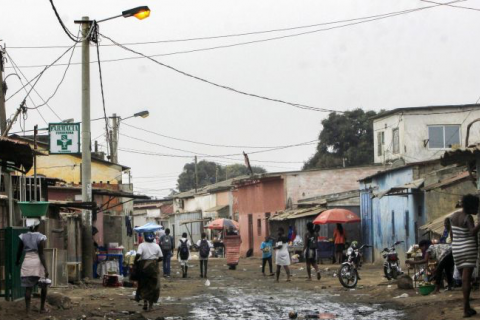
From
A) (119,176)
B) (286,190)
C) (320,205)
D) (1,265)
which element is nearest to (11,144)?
(1,265)

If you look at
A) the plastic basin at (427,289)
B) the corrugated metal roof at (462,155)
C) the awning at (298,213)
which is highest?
the corrugated metal roof at (462,155)

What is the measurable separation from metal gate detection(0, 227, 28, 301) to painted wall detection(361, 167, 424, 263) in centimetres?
1822

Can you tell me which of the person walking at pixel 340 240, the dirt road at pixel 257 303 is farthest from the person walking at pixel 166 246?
the person walking at pixel 340 240

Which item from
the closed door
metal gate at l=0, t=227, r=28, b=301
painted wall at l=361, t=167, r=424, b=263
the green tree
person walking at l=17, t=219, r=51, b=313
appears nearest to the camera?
person walking at l=17, t=219, r=51, b=313

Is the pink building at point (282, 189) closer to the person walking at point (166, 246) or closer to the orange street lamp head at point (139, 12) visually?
the person walking at point (166, 246)

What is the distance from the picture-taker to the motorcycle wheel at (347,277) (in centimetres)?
2303

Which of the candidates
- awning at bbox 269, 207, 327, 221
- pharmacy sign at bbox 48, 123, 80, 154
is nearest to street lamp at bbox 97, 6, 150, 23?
pharmacy sign at bbox 48, 123, 80, 154

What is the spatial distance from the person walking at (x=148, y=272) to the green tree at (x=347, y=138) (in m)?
54.9

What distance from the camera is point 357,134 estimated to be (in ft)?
242

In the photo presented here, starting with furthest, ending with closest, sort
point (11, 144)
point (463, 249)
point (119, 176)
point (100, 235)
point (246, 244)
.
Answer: point (246, 244) < point (119, 176) < point (100, 235) < point (11, 144) < point (463, 249)

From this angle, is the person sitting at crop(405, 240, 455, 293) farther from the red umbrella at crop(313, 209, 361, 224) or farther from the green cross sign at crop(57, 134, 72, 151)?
the red umbrella at crop(313, 209, 361, 224)

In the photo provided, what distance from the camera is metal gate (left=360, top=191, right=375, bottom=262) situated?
39.6 meters

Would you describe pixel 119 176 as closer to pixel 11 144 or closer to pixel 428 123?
pixel 428 123

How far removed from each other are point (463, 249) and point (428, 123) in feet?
126
